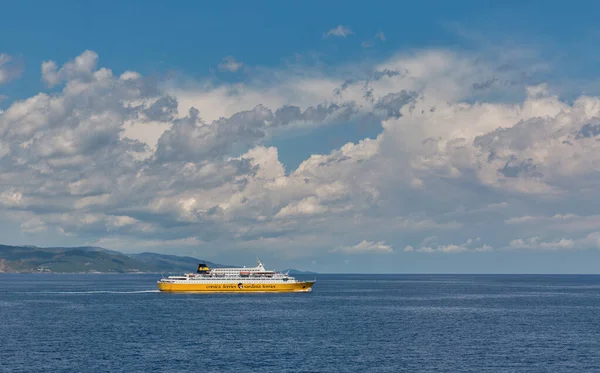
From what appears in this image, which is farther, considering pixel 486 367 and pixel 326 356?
pixel 326 356

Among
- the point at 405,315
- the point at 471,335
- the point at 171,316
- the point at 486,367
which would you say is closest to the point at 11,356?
the point at 171,316

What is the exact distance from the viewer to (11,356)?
103500 mm

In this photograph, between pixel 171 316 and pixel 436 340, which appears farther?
pixel 171 316

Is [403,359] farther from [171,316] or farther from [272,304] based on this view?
[272,304]

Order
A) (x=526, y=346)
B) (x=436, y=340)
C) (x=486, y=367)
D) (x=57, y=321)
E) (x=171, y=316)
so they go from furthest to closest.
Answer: (x=171, y=316) → (x=57, y=321) → (x=436, y=340) → (x=526, y=346) → (x=486, y=367)

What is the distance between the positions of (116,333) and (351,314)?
6550 centimetres

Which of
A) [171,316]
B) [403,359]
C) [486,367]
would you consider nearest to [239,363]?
[403,359]

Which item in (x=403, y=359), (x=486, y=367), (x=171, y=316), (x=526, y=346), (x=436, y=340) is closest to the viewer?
(x=486, y=367)

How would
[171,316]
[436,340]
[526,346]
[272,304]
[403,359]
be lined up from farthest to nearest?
[272,304], [171,316], [436,340], [526,346], [403,359]

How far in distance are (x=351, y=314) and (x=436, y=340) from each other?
50444 mm

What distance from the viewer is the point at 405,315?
171 meters

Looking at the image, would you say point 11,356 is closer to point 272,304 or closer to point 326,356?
point 326,356

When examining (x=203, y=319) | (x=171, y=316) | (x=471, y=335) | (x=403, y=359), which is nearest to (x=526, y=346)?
(x=471, y=335)

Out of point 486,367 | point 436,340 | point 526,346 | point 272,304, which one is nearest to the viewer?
point 486,367
